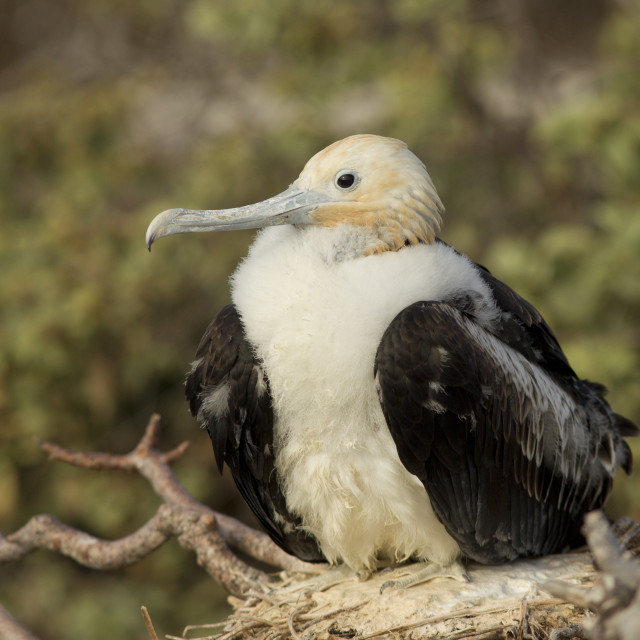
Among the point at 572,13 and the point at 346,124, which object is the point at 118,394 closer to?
the point at 346,124

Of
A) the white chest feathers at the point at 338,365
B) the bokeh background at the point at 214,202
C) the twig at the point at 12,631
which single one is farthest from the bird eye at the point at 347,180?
the bokeh background at the point at 214,202

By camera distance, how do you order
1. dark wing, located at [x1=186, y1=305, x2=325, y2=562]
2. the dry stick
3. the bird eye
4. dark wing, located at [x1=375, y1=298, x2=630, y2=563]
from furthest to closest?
the dry stick < the bird eye < dark wing, located at [x1=186, y1=305, x2=325, y2=562] < dark wing, located at [x1=375, y1=298, x2=630, y2=563]

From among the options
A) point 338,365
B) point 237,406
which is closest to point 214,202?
point 237,406

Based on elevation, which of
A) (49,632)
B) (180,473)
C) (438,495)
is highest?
(180,473)

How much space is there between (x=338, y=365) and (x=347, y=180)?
604 millimetres

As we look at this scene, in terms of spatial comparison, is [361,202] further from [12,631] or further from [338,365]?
[12,631]

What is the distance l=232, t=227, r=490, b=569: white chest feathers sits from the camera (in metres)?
2.63

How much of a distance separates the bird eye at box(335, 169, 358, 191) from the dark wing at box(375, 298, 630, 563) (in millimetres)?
470

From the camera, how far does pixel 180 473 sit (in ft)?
20.0

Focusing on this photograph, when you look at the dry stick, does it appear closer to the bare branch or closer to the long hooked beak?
the bare branch

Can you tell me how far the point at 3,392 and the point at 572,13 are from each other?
266 inches

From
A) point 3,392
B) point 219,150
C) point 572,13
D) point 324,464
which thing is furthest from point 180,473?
point 572,13

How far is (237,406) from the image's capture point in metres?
2.78

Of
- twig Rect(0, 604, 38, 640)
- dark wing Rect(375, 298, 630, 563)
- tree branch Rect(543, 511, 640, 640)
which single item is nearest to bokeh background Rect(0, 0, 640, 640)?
dark wing Rect(375, 298, 630, 563)
